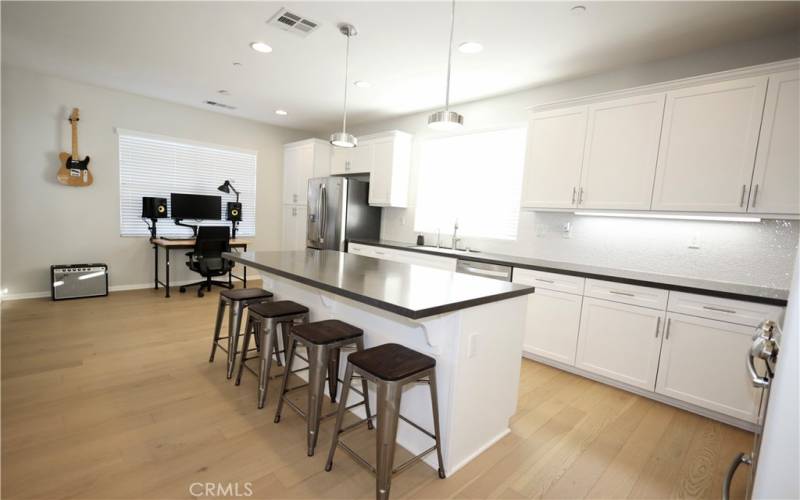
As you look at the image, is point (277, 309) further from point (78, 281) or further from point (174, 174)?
point (174, 174)

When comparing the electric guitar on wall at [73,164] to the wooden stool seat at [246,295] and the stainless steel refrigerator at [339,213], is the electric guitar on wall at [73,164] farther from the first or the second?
the wooden stool seat at [246,295]

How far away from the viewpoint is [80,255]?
4.69 m

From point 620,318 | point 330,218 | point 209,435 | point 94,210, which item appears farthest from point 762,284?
point 94,210

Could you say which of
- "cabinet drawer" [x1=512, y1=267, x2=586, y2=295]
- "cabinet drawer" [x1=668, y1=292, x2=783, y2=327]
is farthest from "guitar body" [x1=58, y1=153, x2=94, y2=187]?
"cabinet drawer" [x1=668, y1=292, x2=783, y2=327]

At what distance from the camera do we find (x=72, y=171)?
176 inches

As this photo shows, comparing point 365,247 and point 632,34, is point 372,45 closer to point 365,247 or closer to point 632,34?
point 632,34

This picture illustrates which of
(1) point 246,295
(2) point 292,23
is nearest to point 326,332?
(1) point 246,295

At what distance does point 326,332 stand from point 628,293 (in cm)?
224

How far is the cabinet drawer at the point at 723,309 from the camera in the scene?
2.21 m

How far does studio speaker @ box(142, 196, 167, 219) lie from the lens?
4891 mm

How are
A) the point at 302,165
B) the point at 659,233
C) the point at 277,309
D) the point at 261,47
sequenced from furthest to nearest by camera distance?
1. the point at 302,165
2. the point at 261,47
3. the point at 659,233
4. the point at 277,309

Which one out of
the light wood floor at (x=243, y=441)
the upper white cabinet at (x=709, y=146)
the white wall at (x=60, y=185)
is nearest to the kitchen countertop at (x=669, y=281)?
the upper white cabinet at (x=709, y=146)

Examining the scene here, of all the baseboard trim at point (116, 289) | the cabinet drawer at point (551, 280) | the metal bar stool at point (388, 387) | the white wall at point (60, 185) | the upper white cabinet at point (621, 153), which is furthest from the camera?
the baseboard trim at point (116, 289)

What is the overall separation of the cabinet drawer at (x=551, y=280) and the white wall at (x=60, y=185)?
495 centimetres
